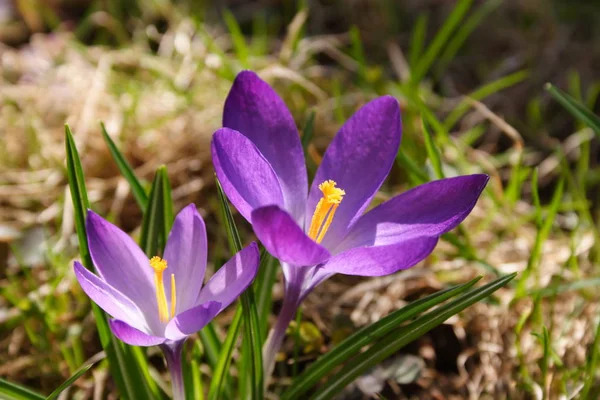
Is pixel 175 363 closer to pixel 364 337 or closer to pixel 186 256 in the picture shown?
pixel 186 256

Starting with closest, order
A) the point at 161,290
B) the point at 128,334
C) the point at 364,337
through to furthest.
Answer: the point at 128,334
the point at 161,290
the point at 364,337

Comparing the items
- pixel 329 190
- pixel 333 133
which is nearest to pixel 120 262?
pixel 329 190

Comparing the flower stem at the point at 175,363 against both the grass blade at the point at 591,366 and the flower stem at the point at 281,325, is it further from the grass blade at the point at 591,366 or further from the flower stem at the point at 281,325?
the grass blade at the point at 591,366

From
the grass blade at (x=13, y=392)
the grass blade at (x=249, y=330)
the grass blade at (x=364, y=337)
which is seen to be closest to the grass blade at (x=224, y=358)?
the grass blade at (x=249, y=330)

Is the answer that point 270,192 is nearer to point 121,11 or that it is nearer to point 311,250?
point 311,250

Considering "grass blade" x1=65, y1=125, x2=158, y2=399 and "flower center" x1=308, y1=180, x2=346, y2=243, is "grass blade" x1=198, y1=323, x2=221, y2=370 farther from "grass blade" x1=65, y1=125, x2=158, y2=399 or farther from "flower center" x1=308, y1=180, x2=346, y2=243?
"flower center" x1=308, y1=180, x2=346, y2=243

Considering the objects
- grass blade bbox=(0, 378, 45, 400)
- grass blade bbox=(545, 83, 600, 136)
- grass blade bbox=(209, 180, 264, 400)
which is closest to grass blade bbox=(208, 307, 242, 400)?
grass blade bbox=(209, 180, 264, 400)
